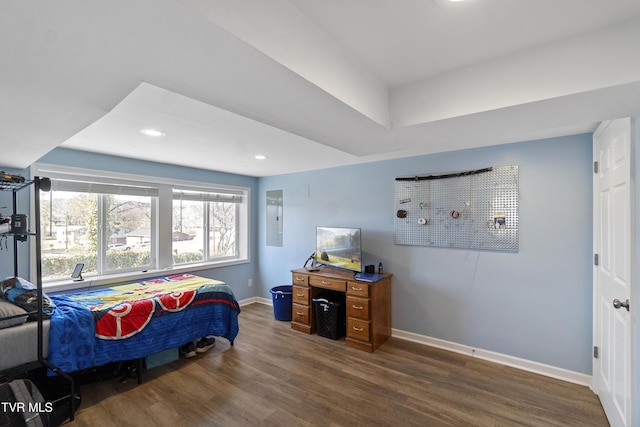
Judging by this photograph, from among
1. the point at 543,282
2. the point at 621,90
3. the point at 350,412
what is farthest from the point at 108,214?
the point at 543,282

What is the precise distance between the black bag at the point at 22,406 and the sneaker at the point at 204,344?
1.27 m

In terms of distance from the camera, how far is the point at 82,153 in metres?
3.16

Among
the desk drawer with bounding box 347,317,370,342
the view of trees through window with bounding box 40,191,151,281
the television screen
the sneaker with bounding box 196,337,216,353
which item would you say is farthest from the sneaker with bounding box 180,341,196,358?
the television screen

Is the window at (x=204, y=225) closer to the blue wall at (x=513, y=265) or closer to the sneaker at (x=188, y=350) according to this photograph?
the sneaker at (x=188, y=350)

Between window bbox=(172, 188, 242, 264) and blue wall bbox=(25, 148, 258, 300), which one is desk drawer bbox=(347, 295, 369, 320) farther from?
window bbox=(172, 188, 242, 264)

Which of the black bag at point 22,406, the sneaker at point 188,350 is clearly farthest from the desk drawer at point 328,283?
the black bag at point 22,406

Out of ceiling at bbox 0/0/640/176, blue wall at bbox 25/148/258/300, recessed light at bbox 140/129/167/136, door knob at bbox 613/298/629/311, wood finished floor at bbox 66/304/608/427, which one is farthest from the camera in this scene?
blue wall at bbox 25/148/258/300

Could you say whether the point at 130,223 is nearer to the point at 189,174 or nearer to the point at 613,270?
the point at 189,174

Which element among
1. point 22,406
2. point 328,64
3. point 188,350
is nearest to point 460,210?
point 328,64

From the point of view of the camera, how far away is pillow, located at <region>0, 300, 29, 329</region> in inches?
77.0

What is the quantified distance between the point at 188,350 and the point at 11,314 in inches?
58.7

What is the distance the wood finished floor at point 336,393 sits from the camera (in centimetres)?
210

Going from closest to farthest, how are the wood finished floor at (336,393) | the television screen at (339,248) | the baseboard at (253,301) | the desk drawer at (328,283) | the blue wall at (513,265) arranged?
the wood finished floor at (336,393) → the blue wall at (513,265) → the desk drawer at (328,283) → the television screen at (339,248) → the baseboard at (253,301)

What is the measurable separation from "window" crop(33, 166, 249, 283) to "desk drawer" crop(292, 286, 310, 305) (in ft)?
4.73
